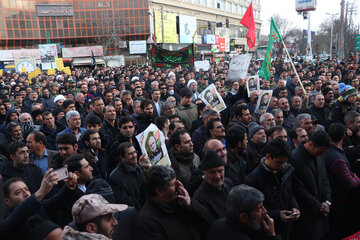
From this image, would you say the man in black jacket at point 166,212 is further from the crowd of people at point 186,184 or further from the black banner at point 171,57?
the black banner at point 171,57

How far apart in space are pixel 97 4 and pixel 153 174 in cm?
5785

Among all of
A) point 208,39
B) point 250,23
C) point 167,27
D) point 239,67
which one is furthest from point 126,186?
point 208,39

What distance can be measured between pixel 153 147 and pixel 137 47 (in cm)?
4923

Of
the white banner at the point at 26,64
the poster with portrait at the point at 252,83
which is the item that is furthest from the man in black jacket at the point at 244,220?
the white banner at the point at 26,64

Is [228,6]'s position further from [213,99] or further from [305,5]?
[213,99]

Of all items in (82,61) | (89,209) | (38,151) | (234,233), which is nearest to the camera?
(89,209)

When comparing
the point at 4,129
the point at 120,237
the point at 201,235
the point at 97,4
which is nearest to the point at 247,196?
the point at 201,235

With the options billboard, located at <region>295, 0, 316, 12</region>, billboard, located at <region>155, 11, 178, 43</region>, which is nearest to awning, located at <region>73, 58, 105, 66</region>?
billboard, located at <region>155, 11, 178, 43</region>

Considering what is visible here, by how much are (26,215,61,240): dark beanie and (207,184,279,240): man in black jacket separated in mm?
1235

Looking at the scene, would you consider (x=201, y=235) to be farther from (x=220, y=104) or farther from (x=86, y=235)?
(x=220, y=104)

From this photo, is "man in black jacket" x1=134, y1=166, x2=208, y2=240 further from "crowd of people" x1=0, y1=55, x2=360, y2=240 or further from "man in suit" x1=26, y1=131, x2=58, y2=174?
"man in suit" x1=26, y1=131, x2=58, y2=174

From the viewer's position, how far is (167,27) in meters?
51.6

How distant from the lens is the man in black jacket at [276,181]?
3.19 meters

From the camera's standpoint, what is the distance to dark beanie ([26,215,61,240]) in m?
2.34
